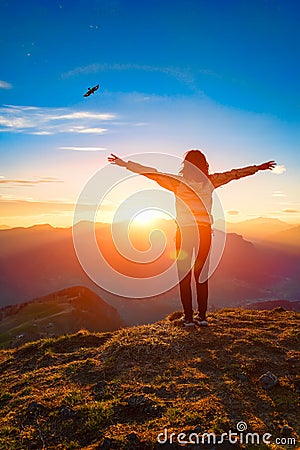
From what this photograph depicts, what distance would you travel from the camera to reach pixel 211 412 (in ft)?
17.0

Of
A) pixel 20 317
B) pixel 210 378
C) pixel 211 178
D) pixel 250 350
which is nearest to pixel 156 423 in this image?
pixel 210 378

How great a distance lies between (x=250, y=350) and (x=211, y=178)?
4554mm

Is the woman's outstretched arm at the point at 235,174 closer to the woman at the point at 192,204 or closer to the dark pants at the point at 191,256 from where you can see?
the woman at the point at 192,204

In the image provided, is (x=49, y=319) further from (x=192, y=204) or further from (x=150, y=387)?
(x=150, y=387)

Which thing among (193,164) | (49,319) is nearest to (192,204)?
(193,164)

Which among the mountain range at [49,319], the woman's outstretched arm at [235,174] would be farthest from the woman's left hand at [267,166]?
the mountain range at [49,319]

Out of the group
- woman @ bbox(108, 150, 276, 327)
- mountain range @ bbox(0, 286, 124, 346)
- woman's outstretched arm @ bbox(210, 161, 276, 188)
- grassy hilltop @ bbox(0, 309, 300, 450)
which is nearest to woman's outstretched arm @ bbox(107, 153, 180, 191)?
woman @ bbox(108, 150, 276, 327)

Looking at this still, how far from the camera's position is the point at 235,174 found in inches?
384

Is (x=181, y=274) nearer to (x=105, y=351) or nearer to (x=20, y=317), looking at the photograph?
(x=105, y=351)

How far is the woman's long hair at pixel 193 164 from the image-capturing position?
936 cm

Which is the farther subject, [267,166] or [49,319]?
[49,319]

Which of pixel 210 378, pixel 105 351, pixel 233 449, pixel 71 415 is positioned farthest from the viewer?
pixel 105 351

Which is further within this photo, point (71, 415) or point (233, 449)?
point (71, 415)

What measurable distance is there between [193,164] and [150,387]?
5700 millimetres
